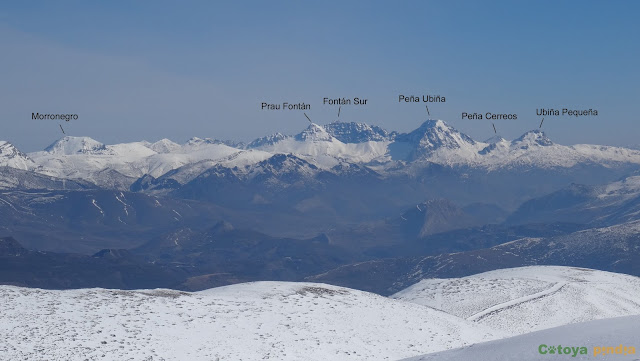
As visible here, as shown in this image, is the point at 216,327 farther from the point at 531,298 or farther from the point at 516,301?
the point at 531,298

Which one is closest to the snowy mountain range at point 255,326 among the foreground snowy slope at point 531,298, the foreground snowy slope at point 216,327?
the foreground snowy slope at point 216,327

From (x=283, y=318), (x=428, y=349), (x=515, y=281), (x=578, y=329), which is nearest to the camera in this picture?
(x=578, y=329)

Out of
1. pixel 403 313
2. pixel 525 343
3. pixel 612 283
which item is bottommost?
pixel 612 283

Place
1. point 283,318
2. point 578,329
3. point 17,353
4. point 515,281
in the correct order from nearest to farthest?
point 578,329, point 17,353, point 283,318, point 515,281

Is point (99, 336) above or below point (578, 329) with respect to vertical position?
below

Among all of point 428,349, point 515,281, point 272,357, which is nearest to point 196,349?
point 272,357

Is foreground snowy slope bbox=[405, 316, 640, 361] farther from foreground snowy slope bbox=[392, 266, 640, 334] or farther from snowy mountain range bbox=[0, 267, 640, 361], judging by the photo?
foreground snowy slope bbox=[392, 266, 640, 334]

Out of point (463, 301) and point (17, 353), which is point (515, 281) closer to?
point (463, 301)

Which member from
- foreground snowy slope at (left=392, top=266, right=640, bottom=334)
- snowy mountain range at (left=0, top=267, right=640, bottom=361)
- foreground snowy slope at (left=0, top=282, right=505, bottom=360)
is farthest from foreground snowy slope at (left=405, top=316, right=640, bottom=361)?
foreground snowy slope at (left=392, top=266, right=640, bottom=334)
